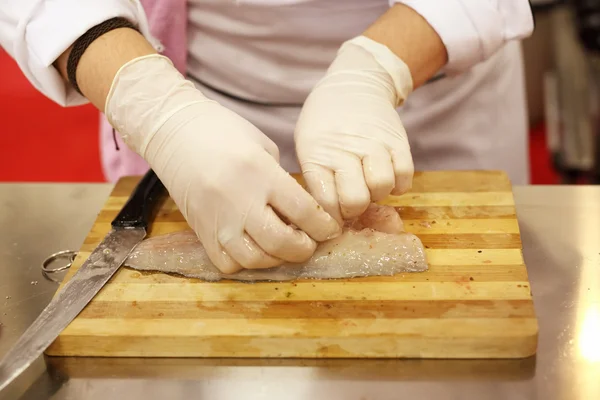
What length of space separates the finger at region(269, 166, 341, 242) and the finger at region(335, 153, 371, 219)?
40 millimetres

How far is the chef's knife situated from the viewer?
3.10 ft

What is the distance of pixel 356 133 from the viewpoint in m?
1.16

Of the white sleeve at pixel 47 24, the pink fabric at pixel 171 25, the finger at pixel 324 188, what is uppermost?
the white sleeve at pixel 47 24

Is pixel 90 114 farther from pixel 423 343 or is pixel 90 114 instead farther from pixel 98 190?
pixel 423 343

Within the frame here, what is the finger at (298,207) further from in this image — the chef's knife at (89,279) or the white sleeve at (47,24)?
the white sleeve at (47,24)

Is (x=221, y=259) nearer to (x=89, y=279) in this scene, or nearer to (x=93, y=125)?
(x=89, y=279)

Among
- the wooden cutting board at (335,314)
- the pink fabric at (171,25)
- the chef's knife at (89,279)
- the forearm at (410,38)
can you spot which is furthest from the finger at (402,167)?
the pink fabric at (171,25)

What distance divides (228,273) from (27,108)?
2.19m

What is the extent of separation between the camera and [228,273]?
42.5 inches

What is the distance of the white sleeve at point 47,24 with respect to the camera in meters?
1.22

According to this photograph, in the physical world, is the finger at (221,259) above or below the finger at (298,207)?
below

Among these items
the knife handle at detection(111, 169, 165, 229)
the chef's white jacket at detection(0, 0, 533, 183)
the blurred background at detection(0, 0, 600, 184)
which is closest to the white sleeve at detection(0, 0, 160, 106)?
the chef's white jacket at detection(0, 0, 533, 183)

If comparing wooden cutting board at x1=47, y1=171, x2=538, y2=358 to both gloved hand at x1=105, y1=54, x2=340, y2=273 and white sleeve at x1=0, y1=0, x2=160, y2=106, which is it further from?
white sleeve at x1=0, y1=0, x2=160, y2=106

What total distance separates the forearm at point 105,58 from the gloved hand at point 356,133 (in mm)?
333
